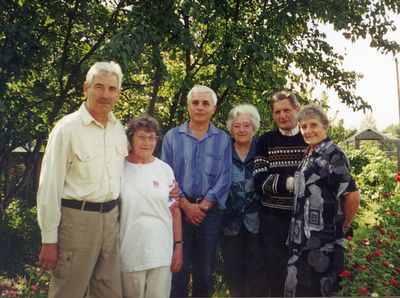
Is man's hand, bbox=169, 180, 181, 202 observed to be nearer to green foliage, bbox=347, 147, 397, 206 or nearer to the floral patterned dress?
the floral patterned dress

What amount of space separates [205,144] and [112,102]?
3.22 ft

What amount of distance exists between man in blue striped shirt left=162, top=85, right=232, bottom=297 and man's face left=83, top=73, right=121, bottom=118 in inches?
33.8

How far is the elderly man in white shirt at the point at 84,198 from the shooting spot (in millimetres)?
2742

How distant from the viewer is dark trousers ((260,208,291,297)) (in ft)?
11.7

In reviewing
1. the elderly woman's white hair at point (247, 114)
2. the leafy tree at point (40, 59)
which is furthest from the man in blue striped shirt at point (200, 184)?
the leafy tree at point (40, 59)

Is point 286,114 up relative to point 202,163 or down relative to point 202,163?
up

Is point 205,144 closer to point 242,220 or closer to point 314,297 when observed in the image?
point 242,220

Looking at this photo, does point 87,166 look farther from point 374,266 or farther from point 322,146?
point 374,266

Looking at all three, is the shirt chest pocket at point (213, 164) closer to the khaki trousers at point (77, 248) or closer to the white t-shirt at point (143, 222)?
the white t-shirt at point (143, 222)

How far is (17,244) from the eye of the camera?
8031 millimetres

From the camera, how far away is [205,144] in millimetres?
3652

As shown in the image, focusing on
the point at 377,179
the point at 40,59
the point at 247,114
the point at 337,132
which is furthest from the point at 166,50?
the point at 337,132

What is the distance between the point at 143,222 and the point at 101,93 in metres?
0.93

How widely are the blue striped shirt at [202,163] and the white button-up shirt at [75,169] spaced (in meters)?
0.76
